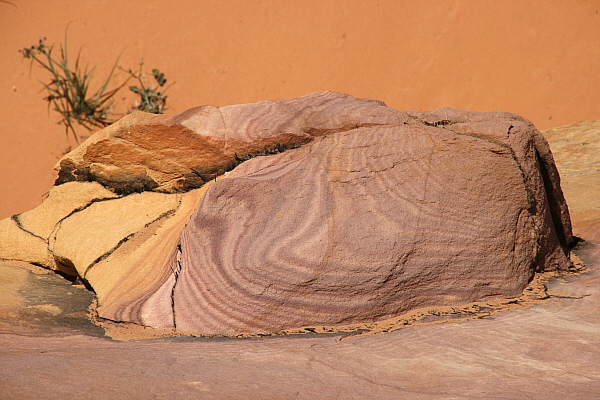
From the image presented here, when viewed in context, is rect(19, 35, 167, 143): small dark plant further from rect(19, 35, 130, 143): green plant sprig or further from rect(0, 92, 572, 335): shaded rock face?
rect(0, 92, 572, 335): shaded rock face

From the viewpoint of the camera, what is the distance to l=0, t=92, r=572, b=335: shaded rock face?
7.10ft

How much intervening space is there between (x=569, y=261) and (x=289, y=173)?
1352 millimetres

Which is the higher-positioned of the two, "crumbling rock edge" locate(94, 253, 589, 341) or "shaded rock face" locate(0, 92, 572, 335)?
"shaded rock face" locate(0, 92, 572, 335)

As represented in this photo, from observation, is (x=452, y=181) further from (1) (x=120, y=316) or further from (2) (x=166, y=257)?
(1) (x=120, y=316)

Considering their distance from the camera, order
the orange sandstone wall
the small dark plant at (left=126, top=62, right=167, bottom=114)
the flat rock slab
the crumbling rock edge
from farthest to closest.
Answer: the small dark plant at (left=126, top=62, right=167, bottom=114)
the orange sandstone wall
the crumbling rock edge
the flat rock slab

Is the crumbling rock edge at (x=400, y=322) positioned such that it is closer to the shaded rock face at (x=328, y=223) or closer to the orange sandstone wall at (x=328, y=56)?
the shaded rock face at (x=328, y=223)

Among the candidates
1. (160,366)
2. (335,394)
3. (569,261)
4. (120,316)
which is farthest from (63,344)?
(569,261)

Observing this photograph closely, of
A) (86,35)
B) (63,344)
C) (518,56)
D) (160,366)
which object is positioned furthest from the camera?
(86,35)

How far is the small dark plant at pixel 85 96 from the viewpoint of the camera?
566 centimetres

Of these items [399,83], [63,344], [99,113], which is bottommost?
[63,344]

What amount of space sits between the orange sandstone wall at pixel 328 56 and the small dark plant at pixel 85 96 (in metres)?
0.15

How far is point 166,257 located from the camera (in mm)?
2539

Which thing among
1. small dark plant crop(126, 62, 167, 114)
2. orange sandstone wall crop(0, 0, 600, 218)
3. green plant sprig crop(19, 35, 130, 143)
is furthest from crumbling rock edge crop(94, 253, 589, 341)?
green plant sprig crop(19, 35, 130, 143)

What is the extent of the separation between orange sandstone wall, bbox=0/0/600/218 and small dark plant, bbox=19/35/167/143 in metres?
0.15
